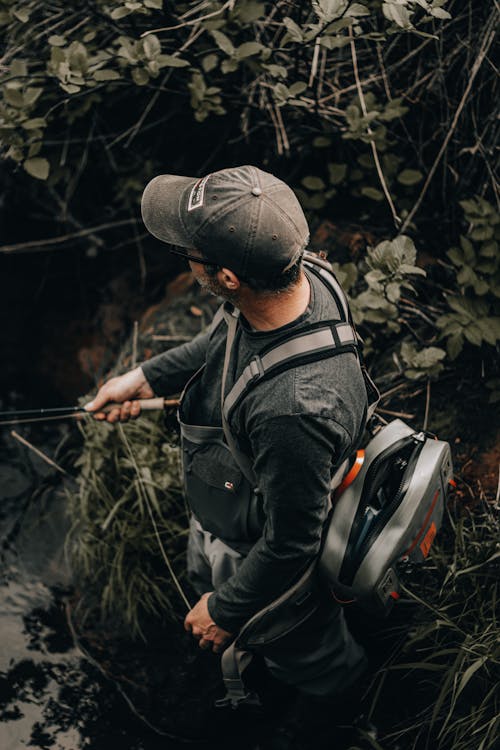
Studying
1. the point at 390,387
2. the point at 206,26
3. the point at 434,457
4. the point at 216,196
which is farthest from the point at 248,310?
the point at 206,26

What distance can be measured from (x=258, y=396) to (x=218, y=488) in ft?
1.45

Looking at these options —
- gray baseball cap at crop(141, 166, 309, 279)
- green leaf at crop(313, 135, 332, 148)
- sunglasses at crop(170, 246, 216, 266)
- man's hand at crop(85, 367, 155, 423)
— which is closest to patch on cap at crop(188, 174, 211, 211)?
gray baseball cap at crop(141, 166, 309, 279)

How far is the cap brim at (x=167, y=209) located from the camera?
67.1 inches

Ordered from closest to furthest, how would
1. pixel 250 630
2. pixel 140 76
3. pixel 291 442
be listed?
pixel 291 442, pixel 250 630, pixel 140 76

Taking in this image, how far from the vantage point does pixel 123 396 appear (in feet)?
7.64

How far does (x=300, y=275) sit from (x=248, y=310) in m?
0.15

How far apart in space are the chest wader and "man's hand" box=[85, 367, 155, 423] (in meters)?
0.32

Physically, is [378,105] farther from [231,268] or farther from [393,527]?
[393,527]

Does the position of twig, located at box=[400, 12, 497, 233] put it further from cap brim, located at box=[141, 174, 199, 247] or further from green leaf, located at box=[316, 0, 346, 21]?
cap brim, located at box=[141, 174, 199, 247]

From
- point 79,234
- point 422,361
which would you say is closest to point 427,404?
point 422,361

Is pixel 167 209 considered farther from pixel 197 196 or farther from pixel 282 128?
pixel 282 128

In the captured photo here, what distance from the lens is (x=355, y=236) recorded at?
305 cm

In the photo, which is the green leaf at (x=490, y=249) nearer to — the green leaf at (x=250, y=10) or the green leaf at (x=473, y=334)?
the green leaf at (x=473, y=334)

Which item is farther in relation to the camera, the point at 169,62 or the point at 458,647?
the point at 169,62
